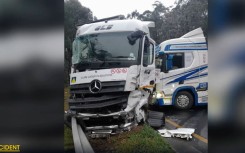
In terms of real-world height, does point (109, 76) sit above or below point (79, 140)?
above

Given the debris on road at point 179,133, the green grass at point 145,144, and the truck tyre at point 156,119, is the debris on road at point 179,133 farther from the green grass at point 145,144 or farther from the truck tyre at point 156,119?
the truck tyre at point 156,119

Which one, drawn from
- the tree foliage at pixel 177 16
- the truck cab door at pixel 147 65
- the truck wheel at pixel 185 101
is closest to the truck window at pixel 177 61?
the truck cab door at pixel 147 65

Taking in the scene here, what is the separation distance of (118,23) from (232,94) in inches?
69.0

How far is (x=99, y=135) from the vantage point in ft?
9.86

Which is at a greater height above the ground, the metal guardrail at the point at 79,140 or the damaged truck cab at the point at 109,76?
the damaged truck cab at the point at 109,76

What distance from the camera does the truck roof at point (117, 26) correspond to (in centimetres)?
312

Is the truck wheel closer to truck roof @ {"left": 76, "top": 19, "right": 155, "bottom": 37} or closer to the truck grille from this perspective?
the truck grille

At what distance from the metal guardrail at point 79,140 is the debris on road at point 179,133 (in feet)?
2.76

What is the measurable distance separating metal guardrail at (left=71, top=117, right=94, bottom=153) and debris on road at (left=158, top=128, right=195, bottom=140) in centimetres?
84

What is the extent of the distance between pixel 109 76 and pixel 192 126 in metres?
1.16

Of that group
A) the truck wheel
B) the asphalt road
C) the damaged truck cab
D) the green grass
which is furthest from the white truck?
the green grass

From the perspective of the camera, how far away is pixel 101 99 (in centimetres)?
337

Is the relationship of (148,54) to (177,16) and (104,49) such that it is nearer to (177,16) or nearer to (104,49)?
(104,49)

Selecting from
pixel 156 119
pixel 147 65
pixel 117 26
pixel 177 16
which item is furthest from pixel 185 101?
pixel 117 26
